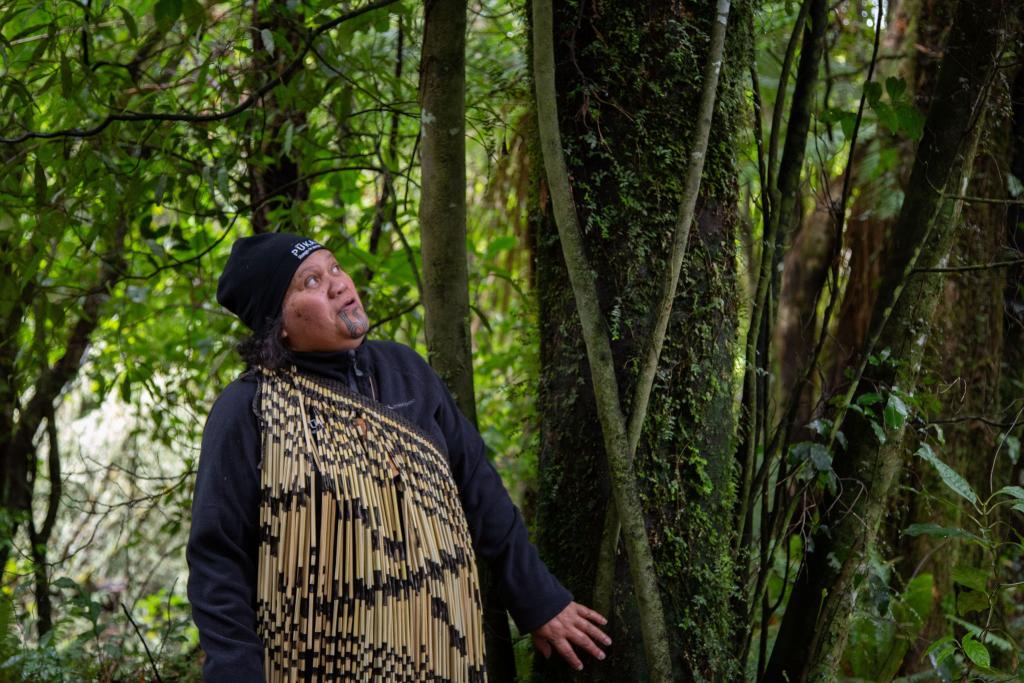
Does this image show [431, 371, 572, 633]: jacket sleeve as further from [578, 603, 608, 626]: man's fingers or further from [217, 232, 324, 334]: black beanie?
[217, 232, 324, 334]: black beanie

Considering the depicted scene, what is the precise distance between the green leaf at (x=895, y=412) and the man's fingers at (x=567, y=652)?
92cm

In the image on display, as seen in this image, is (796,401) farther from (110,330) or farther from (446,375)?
(110,330)

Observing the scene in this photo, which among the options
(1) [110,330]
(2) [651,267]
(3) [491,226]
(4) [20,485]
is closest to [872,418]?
(2) [651,267]

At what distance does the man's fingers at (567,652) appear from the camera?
2.09 meters

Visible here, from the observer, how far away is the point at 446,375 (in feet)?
8.05

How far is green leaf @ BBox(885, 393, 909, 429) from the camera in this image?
2141mm

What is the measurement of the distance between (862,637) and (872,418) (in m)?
1.25

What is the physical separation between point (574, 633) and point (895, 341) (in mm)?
1081

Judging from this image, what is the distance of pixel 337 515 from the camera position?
6.51 ft

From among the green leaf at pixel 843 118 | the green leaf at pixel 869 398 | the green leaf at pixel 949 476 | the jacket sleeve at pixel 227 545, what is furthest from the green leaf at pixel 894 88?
the jacket sleeve at pixel 227 545

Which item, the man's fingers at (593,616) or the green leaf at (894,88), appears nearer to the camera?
the man's fingers at (593,616)

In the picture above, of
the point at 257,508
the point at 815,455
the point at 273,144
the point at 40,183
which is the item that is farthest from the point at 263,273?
the point at 273,144

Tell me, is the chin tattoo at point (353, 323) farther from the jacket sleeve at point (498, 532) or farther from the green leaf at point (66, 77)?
the green leaf at point (66, 77)

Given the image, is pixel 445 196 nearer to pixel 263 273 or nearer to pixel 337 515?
pixel 263 273
